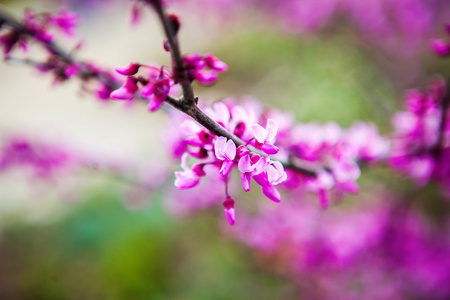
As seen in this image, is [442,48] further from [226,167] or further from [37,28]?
[37,28]

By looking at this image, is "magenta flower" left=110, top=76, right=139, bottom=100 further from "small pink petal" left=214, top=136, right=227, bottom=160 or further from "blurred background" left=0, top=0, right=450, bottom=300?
"blurred background" left=0, top=0, right=450, bottom=300

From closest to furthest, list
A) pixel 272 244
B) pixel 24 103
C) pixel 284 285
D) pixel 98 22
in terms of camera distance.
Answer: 1. pixel 272 244
2. pixel 284 285
3. pixel 24 103
4. pixel 98 22

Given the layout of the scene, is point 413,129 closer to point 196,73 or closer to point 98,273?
point 196,73

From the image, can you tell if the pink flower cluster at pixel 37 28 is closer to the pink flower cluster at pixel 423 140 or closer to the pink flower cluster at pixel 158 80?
the pink flower cluster at pixel 158 80

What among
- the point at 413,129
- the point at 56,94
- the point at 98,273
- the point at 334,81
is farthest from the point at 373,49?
the point at 56,94

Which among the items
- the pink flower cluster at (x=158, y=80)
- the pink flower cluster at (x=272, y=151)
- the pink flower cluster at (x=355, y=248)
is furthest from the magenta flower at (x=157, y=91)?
the pink flower cluster at (x=355, y=248)

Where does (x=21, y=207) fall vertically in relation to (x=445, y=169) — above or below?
above
